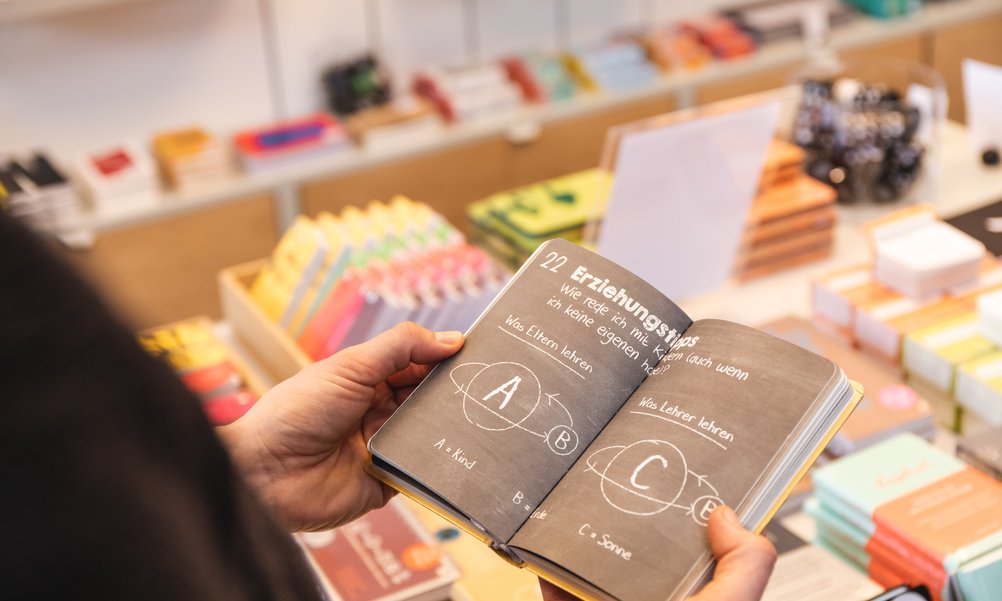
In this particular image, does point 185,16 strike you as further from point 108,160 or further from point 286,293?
point 286,293

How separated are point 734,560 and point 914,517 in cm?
55

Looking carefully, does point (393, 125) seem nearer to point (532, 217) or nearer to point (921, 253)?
point (532, 217)

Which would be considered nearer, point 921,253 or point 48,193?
point 921,253

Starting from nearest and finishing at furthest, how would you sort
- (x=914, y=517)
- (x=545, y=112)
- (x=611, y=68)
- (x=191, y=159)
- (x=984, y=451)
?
(x=914, y=517) < (x=984, y=451) < (x=191, y=159) < (x=545, y=112) < (x=611, y=68)

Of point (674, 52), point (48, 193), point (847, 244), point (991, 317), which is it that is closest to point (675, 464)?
point (991, 317)

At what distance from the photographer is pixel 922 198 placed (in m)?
2.73

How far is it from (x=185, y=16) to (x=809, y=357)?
3.36 metres

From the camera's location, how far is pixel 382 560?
173cm

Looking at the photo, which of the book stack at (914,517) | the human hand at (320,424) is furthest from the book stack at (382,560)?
the book stack at (914,517)

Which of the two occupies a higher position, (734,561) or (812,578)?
(734,561)

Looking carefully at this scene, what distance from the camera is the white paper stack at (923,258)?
2.09m

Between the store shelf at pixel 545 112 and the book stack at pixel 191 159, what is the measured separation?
0.18 ft

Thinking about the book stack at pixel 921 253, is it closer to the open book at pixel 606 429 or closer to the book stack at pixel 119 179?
the open book at pixel 606 429

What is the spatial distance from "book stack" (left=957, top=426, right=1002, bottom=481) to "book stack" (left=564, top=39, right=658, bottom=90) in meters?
2.99
